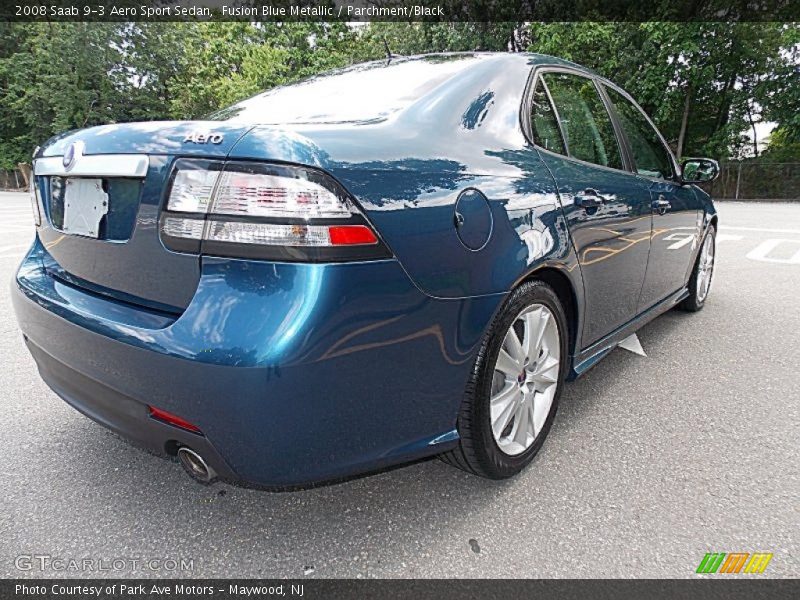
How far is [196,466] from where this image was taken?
151 centimetres

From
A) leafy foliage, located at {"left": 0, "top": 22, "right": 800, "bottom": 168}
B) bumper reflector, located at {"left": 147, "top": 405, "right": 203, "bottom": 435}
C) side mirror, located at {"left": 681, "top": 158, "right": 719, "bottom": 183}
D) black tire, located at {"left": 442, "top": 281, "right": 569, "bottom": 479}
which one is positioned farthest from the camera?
leafy foliage, located at {"left": 0, "top": 22, "right": 800, "bottom": 168}

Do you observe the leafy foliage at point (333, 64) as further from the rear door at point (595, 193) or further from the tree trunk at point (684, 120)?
the rear door at point (595, 193)

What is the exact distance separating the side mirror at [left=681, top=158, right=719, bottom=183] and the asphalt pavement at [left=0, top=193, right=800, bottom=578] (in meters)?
1.38

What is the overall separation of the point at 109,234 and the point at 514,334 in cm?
134

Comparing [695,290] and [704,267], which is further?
[704,267]

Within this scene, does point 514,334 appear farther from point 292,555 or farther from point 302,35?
point 302,35

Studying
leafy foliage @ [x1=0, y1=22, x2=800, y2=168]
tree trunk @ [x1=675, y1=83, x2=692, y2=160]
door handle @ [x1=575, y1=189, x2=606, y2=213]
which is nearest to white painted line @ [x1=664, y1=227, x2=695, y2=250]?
door handle @ [x1=575, y1=189, x2=606, y2=213]

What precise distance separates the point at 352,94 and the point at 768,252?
24.5 feet

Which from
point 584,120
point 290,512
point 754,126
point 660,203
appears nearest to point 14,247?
point 290,512

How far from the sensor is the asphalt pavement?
1.63 m

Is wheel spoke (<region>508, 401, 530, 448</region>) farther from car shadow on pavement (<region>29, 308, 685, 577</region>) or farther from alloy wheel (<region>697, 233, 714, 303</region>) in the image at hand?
alloy wheel (<region>697, 233, 714, 303</region>)

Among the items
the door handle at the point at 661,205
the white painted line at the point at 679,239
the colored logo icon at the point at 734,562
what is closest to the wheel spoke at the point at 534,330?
the colored logo icon at the point at 734,562

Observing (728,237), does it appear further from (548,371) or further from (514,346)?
(514,346)

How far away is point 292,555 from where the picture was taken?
1.66 meters
